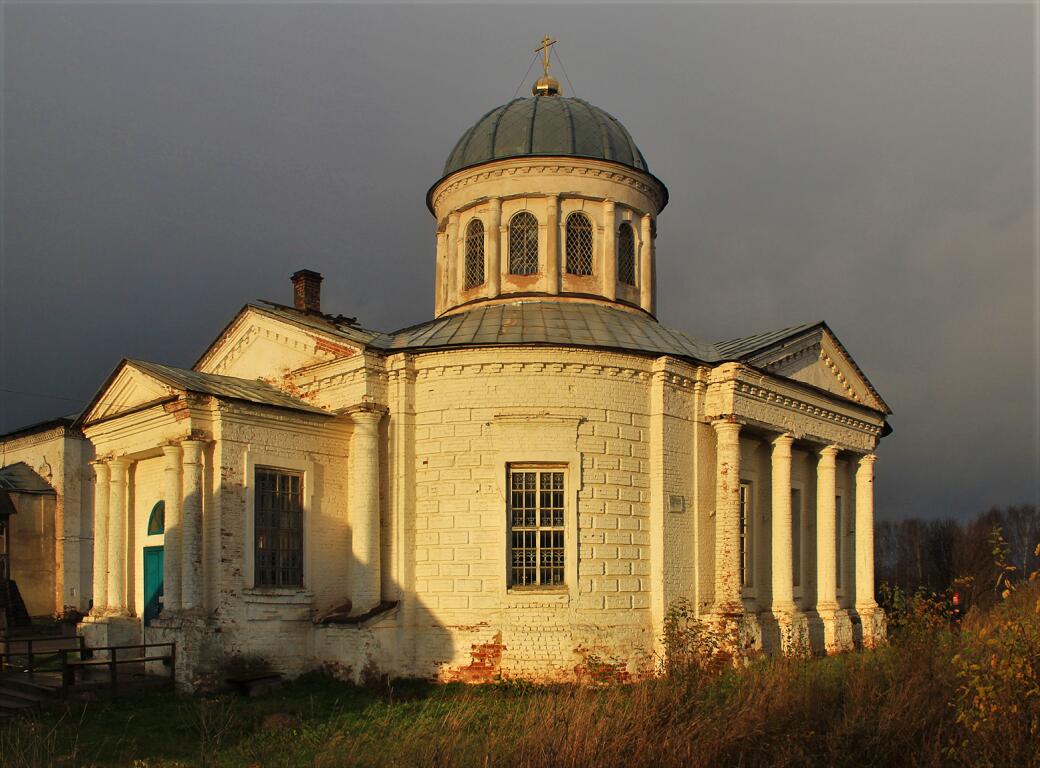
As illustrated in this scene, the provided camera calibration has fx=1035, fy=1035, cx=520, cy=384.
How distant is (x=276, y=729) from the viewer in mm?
12688

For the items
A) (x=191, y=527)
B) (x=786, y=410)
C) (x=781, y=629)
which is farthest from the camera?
(x=786, y=410)

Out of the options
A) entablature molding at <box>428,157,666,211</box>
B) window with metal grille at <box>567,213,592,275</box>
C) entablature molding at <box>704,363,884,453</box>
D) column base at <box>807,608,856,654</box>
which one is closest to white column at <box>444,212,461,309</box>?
entablature molding at <box>428,157,666,211</box>

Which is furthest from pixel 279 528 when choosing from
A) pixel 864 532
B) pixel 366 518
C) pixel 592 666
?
pixel 864 532

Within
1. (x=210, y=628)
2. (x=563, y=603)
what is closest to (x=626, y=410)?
(x=563, y=603)

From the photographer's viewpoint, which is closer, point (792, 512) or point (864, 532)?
point (792, 512)

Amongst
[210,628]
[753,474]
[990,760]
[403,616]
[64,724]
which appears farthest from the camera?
[753,474]

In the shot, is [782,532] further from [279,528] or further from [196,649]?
[196,649]

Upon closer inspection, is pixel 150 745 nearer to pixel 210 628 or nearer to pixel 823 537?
pixel 210 628

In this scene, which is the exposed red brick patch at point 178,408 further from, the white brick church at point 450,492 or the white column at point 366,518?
the white column at point 366,518

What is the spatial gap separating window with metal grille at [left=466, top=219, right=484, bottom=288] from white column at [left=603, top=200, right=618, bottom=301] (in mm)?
2588

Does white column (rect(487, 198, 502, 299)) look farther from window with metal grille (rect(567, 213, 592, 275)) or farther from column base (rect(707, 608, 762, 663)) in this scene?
column base (rect(707, 608, 762, 663))

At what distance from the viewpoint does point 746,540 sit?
20.6 metres

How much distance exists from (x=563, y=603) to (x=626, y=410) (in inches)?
137

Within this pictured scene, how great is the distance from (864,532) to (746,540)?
5617mm
